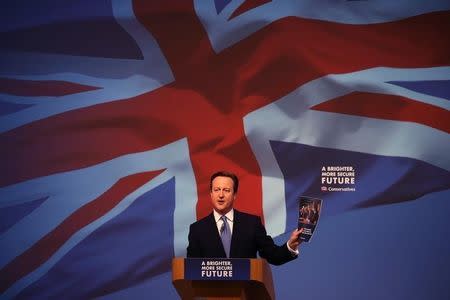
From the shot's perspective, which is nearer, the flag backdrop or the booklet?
the booklet

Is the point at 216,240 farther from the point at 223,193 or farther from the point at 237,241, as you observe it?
the point at 223,193

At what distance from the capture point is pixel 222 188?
12.0 ft

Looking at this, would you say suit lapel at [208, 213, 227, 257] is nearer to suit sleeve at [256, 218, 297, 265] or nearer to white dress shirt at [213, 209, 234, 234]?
white dress shirt at [213, 209, 234, 234]

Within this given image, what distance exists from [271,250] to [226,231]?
259 millimetres

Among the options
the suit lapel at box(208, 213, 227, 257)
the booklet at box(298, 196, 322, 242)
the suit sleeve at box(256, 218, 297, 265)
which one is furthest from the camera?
the suit lapel at box(208, 213, 227, 257)

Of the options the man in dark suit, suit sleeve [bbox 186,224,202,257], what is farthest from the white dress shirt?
suit sleeve [bbox 186,224,202,257]

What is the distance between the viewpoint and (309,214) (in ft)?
10.2

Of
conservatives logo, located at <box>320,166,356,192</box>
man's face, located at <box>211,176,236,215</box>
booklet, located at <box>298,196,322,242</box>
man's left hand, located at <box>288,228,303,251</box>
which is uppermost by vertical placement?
conservatives logo, located at <box>320,166,356,192</box>

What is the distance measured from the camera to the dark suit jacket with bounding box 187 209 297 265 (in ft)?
11.7

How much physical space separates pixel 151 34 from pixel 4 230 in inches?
73.3

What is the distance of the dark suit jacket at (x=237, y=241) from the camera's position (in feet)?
11.7

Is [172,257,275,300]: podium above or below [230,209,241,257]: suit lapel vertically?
below

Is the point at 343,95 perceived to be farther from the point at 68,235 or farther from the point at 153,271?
the point at 68,235

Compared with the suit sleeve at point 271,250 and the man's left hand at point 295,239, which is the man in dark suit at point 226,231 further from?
the man's left hand at point 295,239
